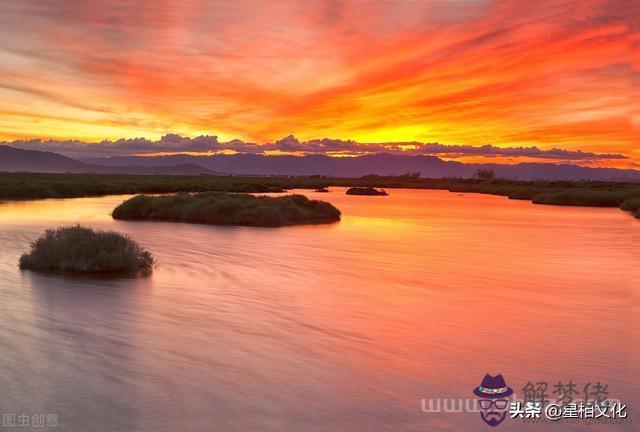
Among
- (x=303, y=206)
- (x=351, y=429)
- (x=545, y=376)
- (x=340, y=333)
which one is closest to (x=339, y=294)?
(x=340, y=333)

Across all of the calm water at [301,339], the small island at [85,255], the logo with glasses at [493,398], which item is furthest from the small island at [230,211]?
the logo with glasses at [493,398]

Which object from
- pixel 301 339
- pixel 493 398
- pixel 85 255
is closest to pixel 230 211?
pixel 85 255

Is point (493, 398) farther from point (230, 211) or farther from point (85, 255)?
point (230, 211)

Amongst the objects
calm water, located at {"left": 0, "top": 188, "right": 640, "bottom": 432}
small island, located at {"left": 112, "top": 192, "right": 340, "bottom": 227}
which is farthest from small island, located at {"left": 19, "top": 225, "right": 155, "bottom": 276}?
small island, located at {"left": 112, "top": 192, "right": 340, "bottom": 227}

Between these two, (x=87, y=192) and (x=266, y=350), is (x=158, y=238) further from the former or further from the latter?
(x=87, y=192)

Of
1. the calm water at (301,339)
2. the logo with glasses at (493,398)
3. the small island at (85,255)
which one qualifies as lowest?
the logo with glasses at (493,398)

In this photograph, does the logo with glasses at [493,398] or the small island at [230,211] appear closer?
the logo with glasses at [493,398]

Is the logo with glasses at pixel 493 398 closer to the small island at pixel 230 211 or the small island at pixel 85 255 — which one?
the small island at pixel 85 255
